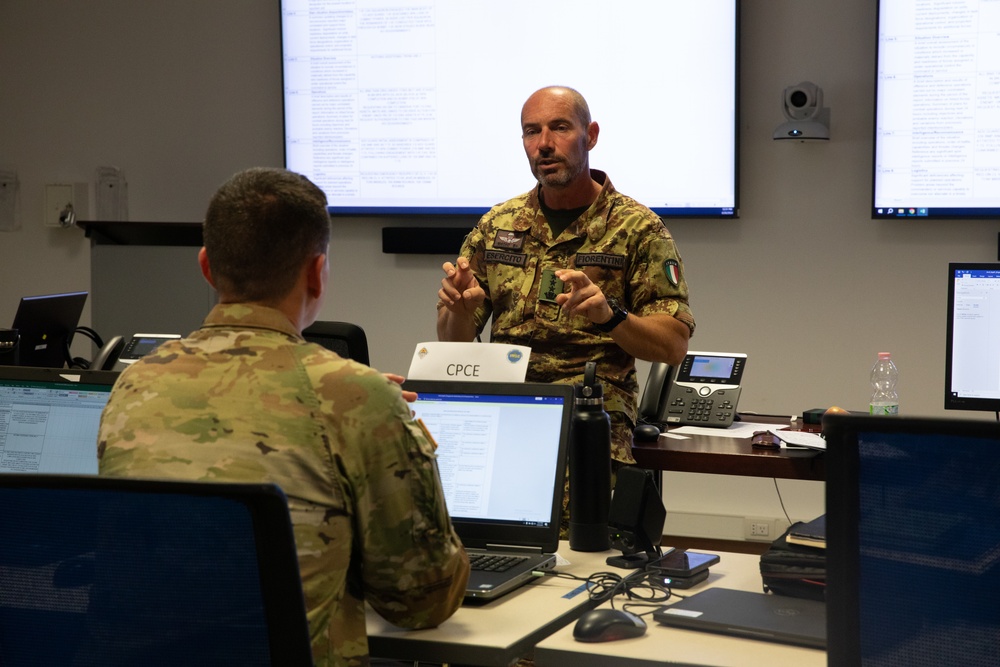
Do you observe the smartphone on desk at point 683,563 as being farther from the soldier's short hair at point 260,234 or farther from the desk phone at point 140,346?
the desk phone at point 140,346

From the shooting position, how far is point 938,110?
4.32 metres

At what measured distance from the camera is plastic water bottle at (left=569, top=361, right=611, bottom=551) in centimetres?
211

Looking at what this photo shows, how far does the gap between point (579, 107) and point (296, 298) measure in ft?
5.59

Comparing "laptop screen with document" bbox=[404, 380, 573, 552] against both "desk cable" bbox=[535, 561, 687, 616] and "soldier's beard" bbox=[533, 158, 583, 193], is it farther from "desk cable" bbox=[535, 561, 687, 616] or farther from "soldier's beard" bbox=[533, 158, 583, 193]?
"soldier's beard" bbox=[533, 158, 583, 193]

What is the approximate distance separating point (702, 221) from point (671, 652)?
10.9 ft

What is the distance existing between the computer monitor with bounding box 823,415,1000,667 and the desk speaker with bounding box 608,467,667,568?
0.76 m

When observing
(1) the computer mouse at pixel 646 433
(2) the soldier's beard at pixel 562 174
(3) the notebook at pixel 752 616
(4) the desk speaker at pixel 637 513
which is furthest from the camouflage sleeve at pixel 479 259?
(3) the notebook at pixel 752 616

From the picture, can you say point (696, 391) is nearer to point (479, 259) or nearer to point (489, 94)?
point (479, 259)

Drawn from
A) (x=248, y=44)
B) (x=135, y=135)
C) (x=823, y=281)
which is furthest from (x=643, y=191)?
(x=135, y=135)

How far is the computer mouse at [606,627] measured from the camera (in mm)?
1667

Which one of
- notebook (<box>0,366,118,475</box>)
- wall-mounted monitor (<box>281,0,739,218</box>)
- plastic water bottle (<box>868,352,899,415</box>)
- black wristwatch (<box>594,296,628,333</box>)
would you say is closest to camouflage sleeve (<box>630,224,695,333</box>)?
black wristwatch (<box>594,296,628,333</box>)

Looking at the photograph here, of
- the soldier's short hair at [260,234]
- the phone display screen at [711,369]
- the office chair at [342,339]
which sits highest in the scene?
the soldier's short hair at [260,234]

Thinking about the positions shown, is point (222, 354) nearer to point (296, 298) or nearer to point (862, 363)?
point (296, 298)

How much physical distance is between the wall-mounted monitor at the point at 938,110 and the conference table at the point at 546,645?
313 cm
